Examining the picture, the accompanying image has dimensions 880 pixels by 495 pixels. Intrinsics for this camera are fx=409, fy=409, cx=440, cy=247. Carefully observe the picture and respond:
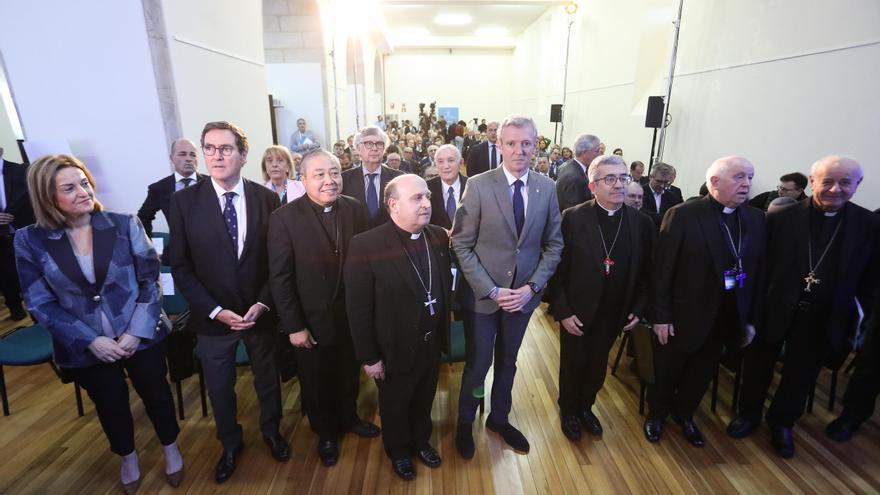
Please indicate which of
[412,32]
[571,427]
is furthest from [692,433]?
[412,32]

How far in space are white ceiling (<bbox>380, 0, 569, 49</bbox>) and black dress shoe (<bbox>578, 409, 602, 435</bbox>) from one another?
13.4m

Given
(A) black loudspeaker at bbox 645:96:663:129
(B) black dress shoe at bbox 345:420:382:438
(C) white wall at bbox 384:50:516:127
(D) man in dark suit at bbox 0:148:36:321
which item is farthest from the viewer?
(C) white wall at bbox 384:50:516:127

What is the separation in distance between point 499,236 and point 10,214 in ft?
14.9

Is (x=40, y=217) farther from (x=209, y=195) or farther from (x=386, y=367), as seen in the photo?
(x=386, y=367)

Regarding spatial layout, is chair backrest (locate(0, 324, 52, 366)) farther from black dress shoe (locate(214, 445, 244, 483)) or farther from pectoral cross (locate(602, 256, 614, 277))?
pectoral cross (locate(602, 256, 614, 277))

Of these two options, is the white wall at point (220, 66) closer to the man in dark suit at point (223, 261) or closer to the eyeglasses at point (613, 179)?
the man in dark suit at point (223, 261)

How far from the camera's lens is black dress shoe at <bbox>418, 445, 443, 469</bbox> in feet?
7.71

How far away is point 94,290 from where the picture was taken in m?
1.92

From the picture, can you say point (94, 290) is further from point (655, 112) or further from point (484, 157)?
point (655, 112)

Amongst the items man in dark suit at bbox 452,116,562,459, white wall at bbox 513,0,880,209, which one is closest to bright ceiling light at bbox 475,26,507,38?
white wall at bbox 513,0,880,209

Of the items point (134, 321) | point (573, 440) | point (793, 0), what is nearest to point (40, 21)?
point (134, 321)

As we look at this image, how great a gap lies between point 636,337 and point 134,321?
298cm

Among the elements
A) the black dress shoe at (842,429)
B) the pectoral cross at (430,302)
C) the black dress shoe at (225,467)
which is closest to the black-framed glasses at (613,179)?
the pectoral cross at (430,302)

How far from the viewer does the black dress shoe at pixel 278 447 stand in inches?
94.0
